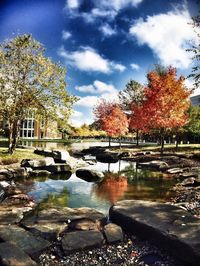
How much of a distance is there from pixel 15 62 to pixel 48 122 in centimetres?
677

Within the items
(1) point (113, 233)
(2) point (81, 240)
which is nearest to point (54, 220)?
(2) point (81, 240)

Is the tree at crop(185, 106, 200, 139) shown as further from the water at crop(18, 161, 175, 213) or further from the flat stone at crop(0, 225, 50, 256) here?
the flat stone at crop(0, 225, 50, 256)

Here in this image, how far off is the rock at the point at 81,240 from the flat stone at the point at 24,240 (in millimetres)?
572

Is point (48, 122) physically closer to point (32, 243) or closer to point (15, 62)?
point (15, 62)

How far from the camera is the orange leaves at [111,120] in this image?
2292 inches

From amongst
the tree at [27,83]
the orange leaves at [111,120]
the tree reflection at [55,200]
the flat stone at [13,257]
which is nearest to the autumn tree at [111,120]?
the orange leaves at [111,120]

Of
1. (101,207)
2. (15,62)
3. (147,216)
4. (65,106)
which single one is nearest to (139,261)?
(147,216)

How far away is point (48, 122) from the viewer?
33062mm

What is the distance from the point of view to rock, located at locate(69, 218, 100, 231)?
10242mm

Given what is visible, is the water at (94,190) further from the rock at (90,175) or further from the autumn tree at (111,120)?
the autumn tree at (111,120)

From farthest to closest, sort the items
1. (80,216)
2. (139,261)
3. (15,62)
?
1. (15,62)
2. (80,216)
3. (139,261)

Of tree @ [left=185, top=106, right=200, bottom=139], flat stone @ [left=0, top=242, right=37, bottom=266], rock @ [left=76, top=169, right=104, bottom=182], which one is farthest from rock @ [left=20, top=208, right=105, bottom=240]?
tree @ [left=185, top=106, right=200, bottom=139]

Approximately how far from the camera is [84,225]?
10.4 metres

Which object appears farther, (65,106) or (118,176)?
(65,106)
